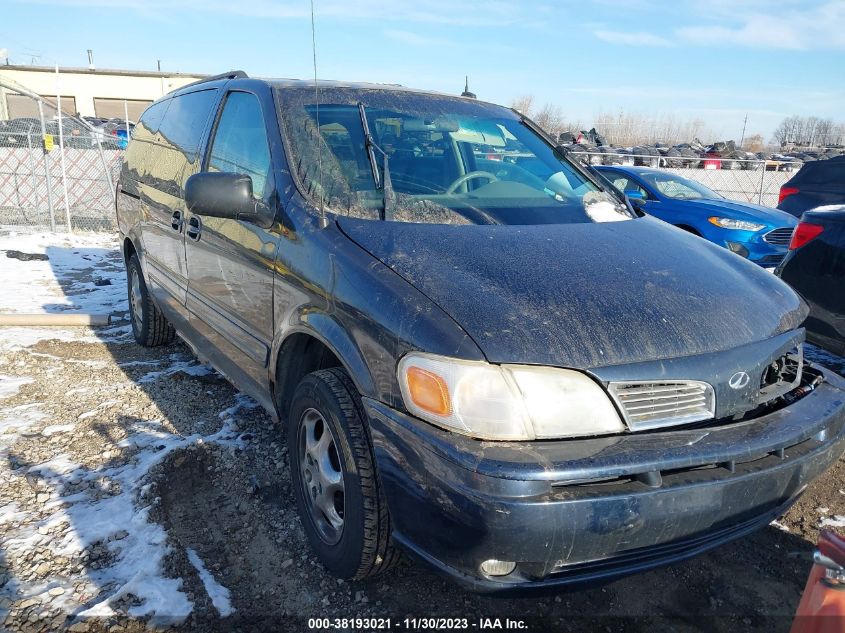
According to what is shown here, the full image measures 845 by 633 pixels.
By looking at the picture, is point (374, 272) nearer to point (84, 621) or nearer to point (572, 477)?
point (572, 477)

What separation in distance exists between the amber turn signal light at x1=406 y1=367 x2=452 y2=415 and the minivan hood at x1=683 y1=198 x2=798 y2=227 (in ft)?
25.2

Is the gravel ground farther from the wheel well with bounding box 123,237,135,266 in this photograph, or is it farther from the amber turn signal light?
the wheel well with bounding box 123,237,135,266

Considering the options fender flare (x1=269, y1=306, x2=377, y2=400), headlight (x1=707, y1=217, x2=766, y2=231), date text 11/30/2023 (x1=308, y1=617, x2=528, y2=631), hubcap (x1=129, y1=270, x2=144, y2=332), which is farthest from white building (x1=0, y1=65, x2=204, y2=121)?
date text 11/30/2023 (x1=308, y1=617, x2=528, y2=631)

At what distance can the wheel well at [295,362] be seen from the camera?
261 centimetres

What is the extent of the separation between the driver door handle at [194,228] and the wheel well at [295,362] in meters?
1.15

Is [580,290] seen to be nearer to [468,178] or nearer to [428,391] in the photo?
[428,391]

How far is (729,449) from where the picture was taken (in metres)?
1.92

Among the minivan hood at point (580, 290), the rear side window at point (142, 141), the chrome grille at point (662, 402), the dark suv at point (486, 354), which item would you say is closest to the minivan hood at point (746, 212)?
the dark suv at point (486, 354)

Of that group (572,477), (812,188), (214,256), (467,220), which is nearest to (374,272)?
(467,220)

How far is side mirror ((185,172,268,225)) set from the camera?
264 centimetres

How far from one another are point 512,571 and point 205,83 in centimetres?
354

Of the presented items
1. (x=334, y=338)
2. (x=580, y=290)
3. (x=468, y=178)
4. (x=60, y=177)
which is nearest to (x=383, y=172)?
(x=468, y=178)

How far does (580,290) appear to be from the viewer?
7.12ft

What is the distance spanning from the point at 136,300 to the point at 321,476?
352cm
